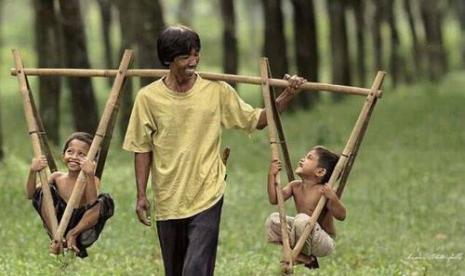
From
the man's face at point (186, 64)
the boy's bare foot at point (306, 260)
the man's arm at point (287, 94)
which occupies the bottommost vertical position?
the boy's bare foot at point (306, 260)

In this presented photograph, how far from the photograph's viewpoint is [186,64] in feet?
26.5

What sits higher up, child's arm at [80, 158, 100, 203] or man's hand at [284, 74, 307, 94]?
man's hand at [284, 74, 307, 94]

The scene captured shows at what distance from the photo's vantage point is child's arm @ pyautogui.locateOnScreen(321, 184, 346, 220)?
8633mm

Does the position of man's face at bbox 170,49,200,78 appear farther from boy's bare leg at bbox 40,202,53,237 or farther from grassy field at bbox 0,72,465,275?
grassy field at bbox 0,72,465,275

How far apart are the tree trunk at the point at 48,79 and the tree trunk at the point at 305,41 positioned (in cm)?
781

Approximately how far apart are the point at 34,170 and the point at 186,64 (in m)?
1.37

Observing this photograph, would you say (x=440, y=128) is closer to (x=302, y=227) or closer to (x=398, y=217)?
(x=398, y=217)

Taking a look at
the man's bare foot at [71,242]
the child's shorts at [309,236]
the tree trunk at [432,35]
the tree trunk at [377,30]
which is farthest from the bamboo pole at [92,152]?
the tree trunk at [432,35]

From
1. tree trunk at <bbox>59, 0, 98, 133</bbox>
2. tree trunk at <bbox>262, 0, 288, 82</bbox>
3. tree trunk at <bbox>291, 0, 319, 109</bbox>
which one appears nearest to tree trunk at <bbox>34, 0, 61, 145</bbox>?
tree trunk at <bbox>59, 0, 98, 133</bbox>

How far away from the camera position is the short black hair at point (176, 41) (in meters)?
8.02

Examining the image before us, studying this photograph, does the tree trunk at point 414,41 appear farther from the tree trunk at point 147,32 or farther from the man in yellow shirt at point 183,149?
the man in yellow shirt at point 183,149

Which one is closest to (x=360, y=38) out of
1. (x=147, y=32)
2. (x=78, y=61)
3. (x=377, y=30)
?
(x=377, y=30)

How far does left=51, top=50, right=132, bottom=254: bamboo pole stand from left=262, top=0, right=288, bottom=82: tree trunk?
19418 mm

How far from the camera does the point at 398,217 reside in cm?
1509
